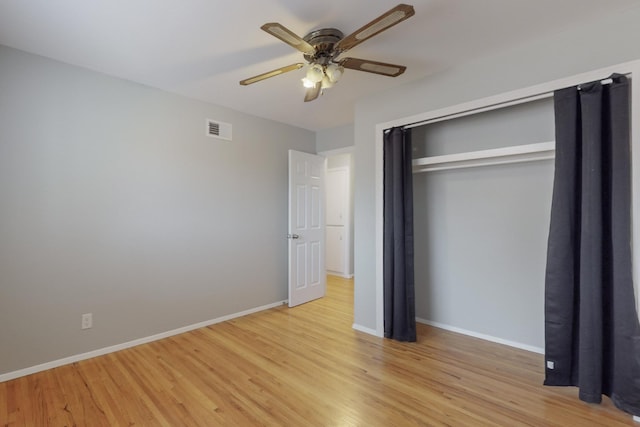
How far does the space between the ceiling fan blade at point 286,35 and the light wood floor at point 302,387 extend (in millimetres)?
2140

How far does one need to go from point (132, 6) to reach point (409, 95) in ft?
7.25

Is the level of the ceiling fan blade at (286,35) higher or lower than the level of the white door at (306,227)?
higher

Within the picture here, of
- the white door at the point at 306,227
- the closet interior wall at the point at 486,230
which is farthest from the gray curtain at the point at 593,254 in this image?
the white door at the point at 306,227

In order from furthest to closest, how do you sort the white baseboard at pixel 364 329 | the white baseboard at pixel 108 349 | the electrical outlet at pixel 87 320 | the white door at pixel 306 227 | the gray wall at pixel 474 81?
the white door at pixel 306 227, the white baseboard at pixel 364 329, the electrical outlet at pixel 87 320, the white baseboard at pixel 108 349, the gray wall at pixel 474 81

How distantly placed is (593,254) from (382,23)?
6.08ft

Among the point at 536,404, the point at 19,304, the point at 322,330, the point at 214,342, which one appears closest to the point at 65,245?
the point at 19,304

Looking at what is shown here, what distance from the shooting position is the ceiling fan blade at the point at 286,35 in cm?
148

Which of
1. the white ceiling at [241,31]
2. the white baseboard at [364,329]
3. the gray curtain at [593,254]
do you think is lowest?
the white baseboard at [364,329]

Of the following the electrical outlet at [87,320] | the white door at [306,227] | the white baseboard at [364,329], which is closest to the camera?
the electrical outlet at [87,320]

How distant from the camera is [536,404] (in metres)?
1.90

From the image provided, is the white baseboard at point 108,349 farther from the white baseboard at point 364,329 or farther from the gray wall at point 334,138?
the gray wall at point 334,138

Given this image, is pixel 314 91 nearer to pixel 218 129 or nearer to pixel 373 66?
pixel 373 66

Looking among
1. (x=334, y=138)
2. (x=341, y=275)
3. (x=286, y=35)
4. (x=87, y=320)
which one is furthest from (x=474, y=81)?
(x=341, y=275)

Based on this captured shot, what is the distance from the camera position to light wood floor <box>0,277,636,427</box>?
1.79 m
